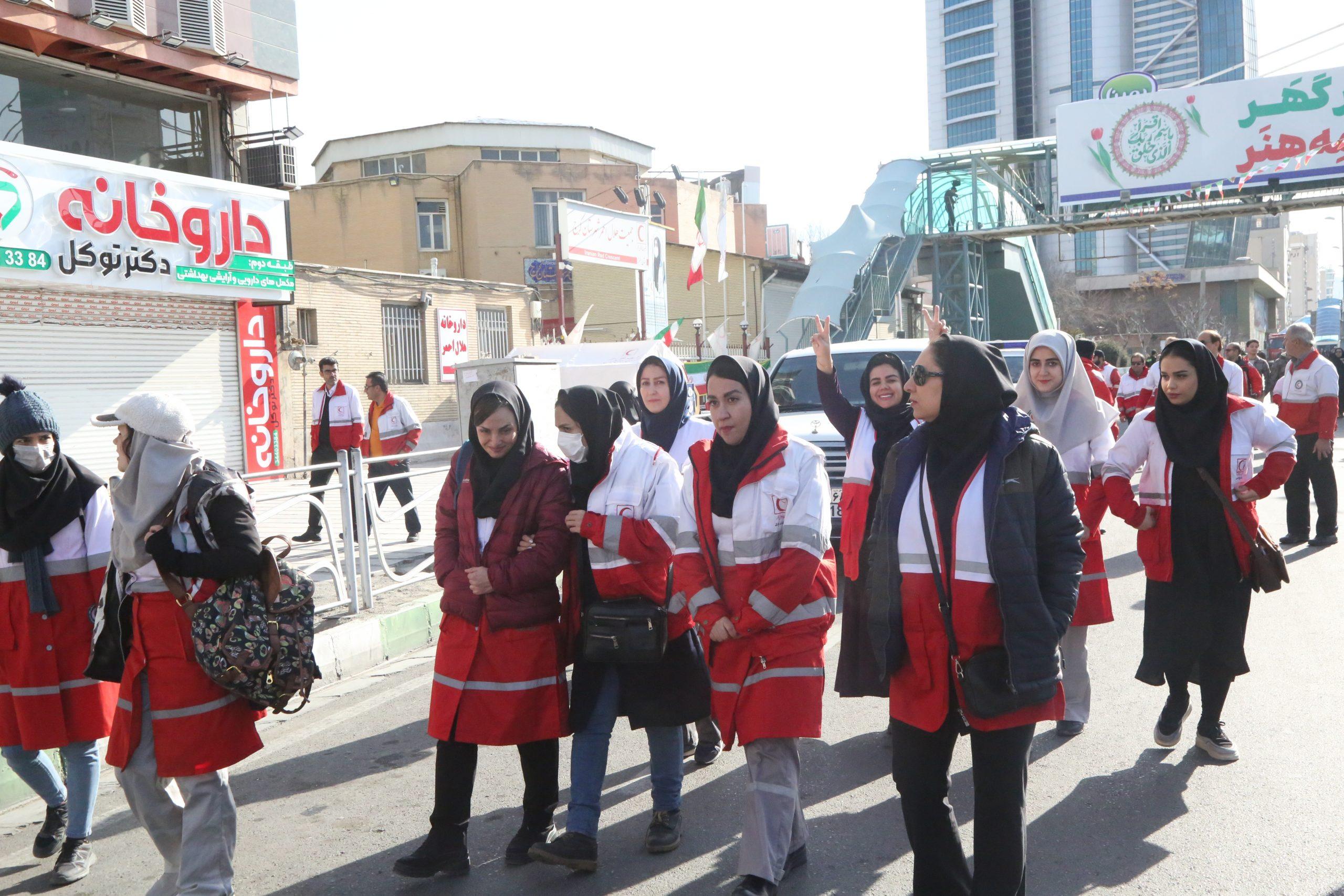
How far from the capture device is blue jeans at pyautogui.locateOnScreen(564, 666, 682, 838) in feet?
13.1

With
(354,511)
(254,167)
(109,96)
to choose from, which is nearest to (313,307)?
(254,167)

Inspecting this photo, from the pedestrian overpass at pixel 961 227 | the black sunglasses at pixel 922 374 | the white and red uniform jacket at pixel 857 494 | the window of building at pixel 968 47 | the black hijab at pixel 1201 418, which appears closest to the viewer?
the black sunglasses at pixel 922 374

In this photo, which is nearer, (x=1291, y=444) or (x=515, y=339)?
(x=1291, y=444)

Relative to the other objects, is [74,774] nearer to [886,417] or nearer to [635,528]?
[635,528]

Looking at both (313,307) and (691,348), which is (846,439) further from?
(691,348)

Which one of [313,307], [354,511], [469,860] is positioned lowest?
[469,860]

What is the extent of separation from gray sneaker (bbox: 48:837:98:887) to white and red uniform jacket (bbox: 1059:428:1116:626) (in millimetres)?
4110

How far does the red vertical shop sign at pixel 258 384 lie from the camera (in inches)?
701

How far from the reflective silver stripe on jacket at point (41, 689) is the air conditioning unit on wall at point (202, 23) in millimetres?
13728

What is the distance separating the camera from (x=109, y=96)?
50.9ft

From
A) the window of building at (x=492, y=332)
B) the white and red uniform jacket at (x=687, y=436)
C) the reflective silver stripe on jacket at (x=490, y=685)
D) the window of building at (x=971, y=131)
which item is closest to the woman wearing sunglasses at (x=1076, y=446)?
the white and red uniform jacket at (x=687, y=436)

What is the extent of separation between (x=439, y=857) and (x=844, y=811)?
156 centimetres

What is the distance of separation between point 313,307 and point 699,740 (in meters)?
18.9

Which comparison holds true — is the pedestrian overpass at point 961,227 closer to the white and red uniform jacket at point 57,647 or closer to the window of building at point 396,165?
the window of building at point 396,165
